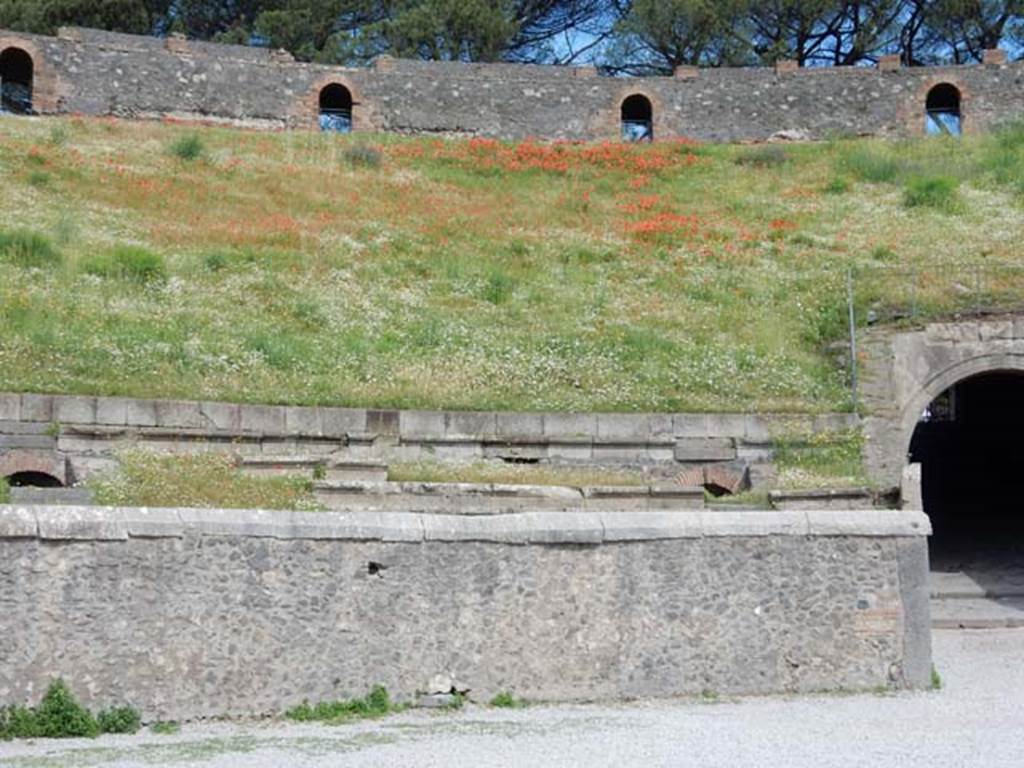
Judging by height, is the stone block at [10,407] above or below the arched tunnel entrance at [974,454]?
above

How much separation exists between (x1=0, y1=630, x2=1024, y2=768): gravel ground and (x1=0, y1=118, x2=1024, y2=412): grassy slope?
29.6 ft

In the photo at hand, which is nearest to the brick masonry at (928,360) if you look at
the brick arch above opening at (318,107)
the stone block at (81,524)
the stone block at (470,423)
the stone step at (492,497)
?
the stone step at (492,497)

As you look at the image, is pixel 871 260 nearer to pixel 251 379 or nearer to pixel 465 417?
pixel 465 417

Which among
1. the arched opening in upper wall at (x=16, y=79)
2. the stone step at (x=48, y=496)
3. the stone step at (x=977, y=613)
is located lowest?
the stone step at (x=977, y=613)

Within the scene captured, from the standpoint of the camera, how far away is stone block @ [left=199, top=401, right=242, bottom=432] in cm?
1820

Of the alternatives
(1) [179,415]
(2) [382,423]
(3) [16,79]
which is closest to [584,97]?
(3) [16,79]

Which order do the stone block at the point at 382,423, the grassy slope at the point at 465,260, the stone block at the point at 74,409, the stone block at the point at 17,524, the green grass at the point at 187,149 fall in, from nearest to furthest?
1. the stone block at the point at 17,524
2. the stone block at the point at 74,409
3. the stone block at the point at 382,423
4. the grassy slope at the point at 465,260
5. the green grass at the point at 187,149

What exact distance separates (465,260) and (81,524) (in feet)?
54.6

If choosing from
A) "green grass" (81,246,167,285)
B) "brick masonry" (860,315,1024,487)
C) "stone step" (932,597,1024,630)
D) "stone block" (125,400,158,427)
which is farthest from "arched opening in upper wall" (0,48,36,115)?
"stone step" (932,597,1024,630)

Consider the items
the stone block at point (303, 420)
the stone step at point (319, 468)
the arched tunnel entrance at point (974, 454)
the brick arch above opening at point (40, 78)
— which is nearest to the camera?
the stone step at point (319, 468)

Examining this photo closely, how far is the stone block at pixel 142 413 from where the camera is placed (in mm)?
17897

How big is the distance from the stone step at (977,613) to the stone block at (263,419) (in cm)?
872

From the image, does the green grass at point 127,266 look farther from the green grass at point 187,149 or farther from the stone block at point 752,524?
the stone block at point 752,524

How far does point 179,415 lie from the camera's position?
59.4ft
